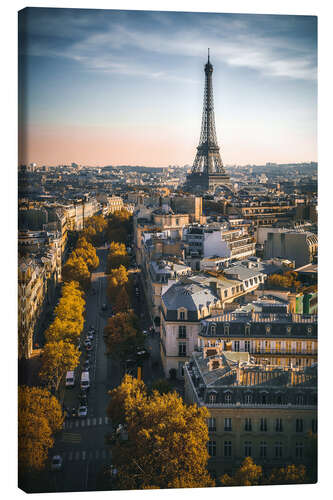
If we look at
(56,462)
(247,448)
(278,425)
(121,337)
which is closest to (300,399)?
(278,425)

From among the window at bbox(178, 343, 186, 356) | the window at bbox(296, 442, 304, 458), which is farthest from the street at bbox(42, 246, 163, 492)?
the window at bbox(296, 442, 304, 458)

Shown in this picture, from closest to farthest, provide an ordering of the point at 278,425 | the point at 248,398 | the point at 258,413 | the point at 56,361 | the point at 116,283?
the point at 278,425, the point at 258,413, the point at 248,398, the point at 56,361, the point at 116,283

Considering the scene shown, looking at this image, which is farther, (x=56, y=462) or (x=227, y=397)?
(x=227, y=397)

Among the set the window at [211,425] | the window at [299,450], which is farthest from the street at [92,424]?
the window at [299,450]

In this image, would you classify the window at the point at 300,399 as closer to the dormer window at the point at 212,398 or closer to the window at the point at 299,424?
the window at the point at 299,424

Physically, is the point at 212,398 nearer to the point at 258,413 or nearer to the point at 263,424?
the point at 258,413
